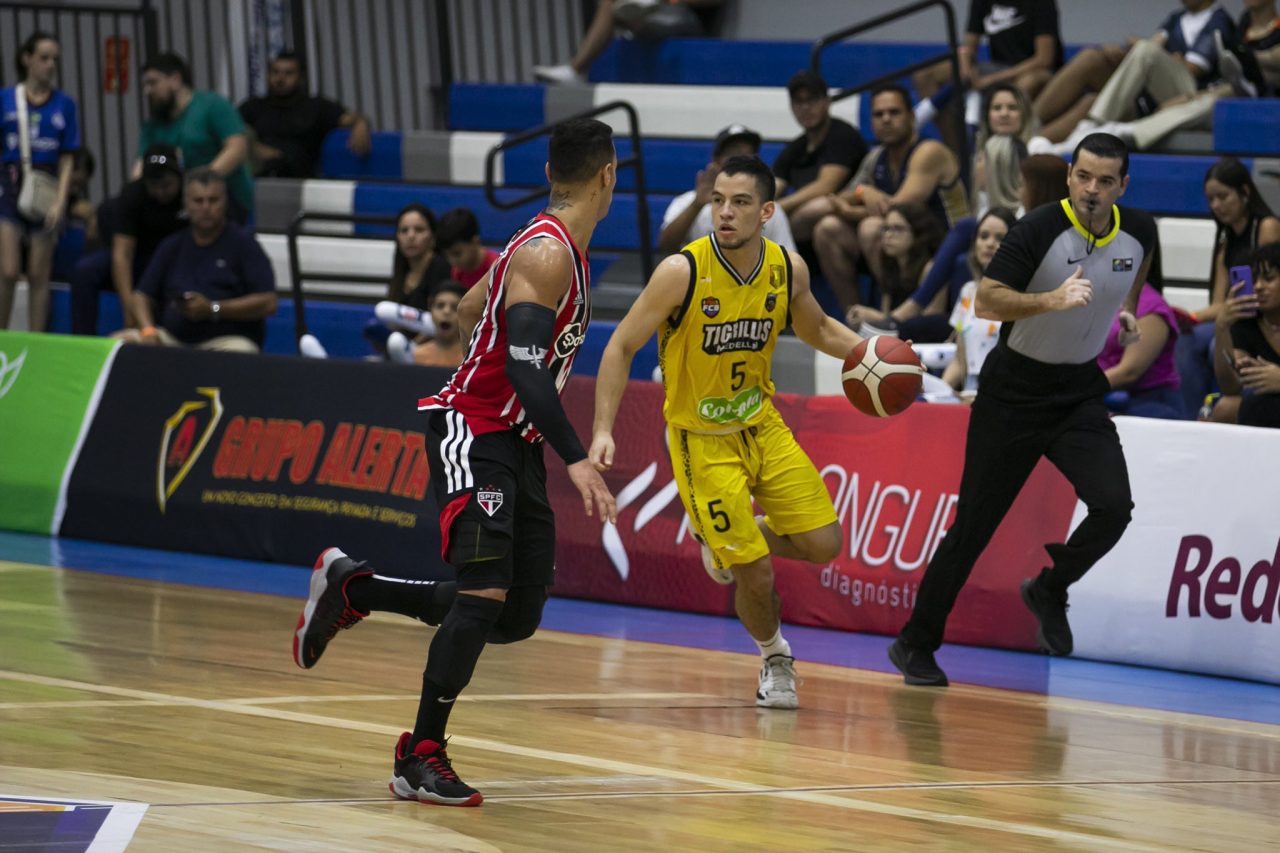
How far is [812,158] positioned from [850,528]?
4.31 meters

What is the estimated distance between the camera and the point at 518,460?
6434 mm

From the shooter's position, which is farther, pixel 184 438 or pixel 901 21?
pixel 901 21

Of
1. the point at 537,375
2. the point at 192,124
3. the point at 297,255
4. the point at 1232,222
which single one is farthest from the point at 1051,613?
the point at 192,124

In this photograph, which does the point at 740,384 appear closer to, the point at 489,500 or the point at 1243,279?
the point at 489,500

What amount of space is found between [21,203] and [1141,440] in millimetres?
10408

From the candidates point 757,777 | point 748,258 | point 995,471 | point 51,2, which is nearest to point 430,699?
point 757,777

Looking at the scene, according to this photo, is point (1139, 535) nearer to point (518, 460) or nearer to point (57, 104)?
point (518, 460)

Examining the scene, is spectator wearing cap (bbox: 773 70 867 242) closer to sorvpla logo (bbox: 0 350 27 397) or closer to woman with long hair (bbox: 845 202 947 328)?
woman with long hair (bbox: 845 202 947 328)

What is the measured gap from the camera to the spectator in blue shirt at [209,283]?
47.2 ft

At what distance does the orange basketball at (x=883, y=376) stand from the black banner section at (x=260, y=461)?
432 centimetres

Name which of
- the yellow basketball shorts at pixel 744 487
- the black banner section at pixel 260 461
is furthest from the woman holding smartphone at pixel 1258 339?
the black banner section at pixel 260 461

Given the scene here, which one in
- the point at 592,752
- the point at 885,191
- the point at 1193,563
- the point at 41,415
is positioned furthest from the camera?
the point at 41,415

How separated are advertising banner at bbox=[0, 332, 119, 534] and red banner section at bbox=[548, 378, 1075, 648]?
390 cm

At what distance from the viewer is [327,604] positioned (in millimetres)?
7035
